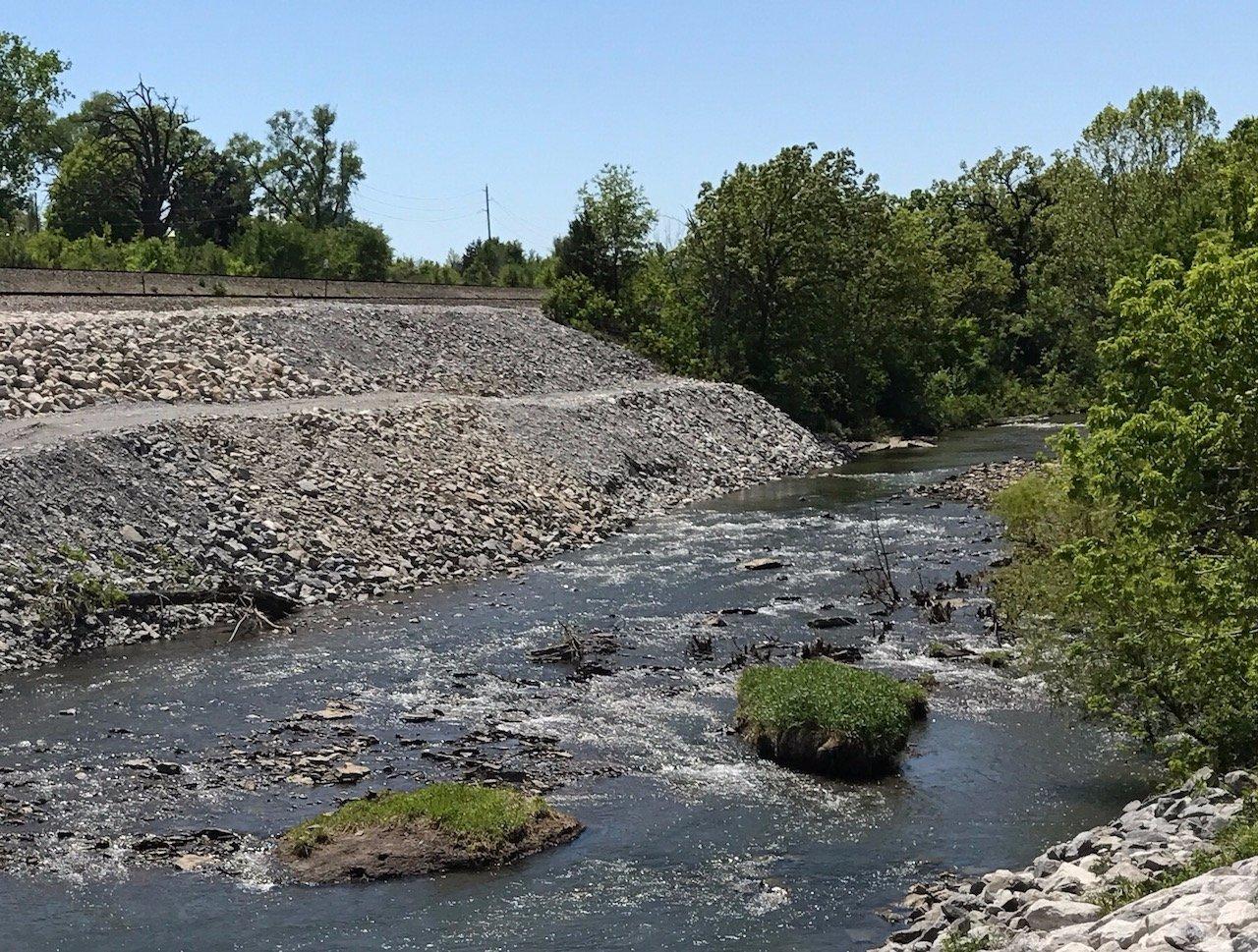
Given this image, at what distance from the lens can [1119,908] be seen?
11.6 metres

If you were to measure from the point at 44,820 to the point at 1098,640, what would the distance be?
12.9 m

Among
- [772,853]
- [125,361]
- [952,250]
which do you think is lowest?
[772,853]

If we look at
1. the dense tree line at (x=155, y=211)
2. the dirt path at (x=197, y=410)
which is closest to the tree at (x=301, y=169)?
the dense tree line at (x=155, y=211)

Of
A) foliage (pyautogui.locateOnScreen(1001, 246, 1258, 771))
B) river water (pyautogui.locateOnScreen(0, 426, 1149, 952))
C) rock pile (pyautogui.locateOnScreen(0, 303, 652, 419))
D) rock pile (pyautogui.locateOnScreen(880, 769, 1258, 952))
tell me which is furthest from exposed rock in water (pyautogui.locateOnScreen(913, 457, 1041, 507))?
rock pile (pyautogui.locateOnScreen(880, 769, 1258, 952))

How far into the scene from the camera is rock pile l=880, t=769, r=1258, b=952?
1016 cm

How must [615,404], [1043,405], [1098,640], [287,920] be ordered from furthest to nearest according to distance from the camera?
[1043,405] → [615,404] → [1098,640] → [287,920]

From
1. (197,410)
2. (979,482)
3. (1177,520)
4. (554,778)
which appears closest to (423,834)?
(554,778)

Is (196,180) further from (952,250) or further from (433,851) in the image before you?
(433,851)

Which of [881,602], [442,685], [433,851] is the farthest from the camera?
[881,602]

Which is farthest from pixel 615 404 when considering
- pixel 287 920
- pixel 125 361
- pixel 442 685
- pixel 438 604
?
pixel 287 920

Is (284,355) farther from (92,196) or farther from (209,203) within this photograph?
(209,203)

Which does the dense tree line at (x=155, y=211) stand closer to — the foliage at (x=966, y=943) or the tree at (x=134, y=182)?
the tree at (x=134, y=182)

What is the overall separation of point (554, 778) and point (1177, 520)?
27.9 ft

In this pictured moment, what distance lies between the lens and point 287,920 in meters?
14.7
